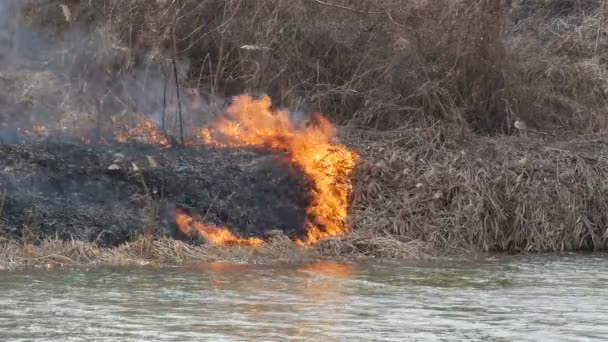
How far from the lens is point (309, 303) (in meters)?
11.3

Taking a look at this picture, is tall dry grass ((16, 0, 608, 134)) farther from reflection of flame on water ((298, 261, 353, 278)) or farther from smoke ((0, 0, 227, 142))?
reflection of flame on water ((298, 261, 353, 278))

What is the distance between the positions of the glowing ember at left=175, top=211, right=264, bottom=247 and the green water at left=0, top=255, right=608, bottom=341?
4.37ft

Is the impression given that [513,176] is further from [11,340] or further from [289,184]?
[11,340]

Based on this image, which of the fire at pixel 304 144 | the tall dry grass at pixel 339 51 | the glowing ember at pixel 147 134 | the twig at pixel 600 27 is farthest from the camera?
the twig at pixel 600 27

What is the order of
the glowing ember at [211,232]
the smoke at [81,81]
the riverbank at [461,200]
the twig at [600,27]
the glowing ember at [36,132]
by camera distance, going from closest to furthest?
1. the glowing ember at [211,232]
2. the riverbank at [461,200]
3. the glowing ember at [36,132]
4. the smoke at [81,81]
5. the twig at [600,27]

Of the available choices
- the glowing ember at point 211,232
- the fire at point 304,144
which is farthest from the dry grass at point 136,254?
the fire at point 304,144

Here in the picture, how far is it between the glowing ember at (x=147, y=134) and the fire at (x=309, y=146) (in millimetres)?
680

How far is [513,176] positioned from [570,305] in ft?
20.5

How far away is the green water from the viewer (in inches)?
386

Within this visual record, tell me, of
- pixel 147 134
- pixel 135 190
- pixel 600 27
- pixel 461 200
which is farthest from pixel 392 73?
pixel 600 27

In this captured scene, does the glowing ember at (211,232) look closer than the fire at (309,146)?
Yes

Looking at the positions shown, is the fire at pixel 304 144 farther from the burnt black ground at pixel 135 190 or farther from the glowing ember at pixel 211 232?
the glowing ember at pixel 211 232

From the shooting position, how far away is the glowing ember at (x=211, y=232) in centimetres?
1536

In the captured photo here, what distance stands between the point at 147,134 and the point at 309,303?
23.6ft
